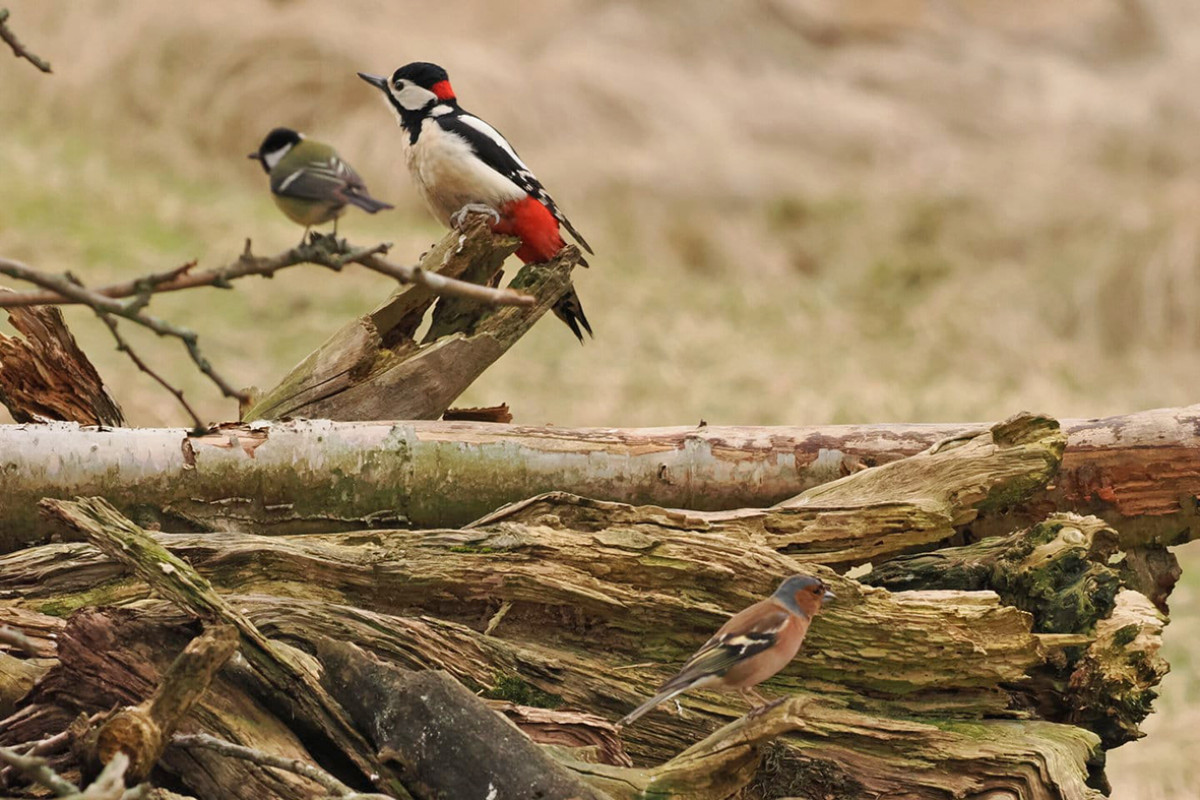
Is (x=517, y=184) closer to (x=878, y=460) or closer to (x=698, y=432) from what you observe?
(x=698, y=432)

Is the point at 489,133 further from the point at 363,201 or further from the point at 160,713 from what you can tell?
the point at 160,713

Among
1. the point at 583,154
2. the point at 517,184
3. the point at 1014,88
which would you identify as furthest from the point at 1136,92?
the point at 517,184

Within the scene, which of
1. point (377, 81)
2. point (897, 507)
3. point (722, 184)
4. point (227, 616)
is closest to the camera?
point (227, 616)

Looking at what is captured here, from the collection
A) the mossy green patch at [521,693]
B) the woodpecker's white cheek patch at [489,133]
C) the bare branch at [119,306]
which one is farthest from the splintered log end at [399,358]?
the bare branch at [119,306]

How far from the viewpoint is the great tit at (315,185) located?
3955 mm

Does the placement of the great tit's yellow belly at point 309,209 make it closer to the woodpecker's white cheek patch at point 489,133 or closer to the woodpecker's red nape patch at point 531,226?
the woodpecker's red nape patch at point 531,226

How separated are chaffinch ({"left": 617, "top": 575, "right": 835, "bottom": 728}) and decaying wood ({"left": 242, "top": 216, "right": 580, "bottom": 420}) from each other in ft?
6.43

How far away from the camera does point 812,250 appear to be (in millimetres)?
15633

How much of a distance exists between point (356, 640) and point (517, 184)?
7.20 feet

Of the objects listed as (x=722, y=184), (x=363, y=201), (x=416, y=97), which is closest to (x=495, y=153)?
→ (x=416, y=97)

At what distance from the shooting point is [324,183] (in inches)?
157

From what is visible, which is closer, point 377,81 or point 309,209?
point 309,209

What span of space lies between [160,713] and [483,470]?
5.80ft

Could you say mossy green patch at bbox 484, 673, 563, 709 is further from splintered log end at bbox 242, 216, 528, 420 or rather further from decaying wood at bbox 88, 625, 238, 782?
splintered log end at bbox 242, 216, 528, 420
